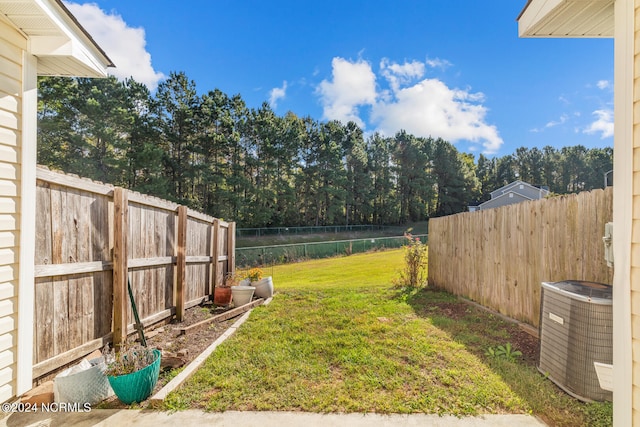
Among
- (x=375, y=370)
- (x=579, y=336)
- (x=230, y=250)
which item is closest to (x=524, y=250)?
(x=579, y=336)

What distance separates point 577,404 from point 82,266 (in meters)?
4.34

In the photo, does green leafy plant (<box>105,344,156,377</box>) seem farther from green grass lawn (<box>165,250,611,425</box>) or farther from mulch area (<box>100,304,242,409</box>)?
green grass lawn (<box>165,250,611,425</box>)

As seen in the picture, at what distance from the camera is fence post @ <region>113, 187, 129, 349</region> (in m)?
3.10

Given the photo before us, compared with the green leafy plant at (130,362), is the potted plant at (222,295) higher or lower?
lower

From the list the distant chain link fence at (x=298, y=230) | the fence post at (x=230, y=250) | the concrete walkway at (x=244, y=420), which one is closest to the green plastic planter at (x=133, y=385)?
the concrete walkway at (x=244, y=420)

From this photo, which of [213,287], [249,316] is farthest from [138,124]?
[249,316]

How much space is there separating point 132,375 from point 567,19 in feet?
14.3

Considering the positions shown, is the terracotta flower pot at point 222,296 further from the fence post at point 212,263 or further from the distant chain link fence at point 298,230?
the distant chain link fence at point 298,230

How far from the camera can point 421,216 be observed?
3978cm

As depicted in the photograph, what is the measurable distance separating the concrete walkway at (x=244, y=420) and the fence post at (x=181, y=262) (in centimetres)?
230

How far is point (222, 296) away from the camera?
548 cm

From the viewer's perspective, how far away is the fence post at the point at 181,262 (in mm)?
4418

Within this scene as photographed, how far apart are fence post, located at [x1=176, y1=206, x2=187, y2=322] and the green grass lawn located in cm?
112

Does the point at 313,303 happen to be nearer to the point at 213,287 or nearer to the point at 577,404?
the point at 213,287
